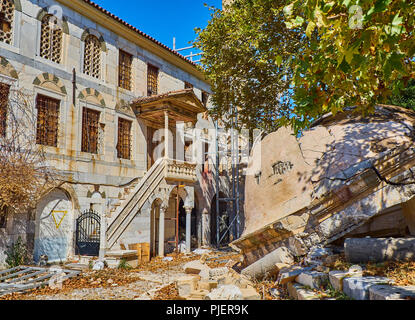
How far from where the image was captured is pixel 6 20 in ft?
38.2

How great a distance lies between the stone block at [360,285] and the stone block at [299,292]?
0.43 metres

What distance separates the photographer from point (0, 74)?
11.2 meters

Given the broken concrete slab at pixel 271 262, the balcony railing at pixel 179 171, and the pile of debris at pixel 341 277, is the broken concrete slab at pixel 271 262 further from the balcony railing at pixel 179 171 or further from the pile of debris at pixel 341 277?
the balcony railing at pixel 179 171

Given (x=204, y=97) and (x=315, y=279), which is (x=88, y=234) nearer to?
(x=315, y=279)

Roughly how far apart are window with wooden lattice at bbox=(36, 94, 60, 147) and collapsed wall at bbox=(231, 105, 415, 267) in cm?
841

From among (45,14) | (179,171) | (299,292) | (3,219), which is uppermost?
(45,14)

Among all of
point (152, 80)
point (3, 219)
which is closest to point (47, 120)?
point (3, 219)

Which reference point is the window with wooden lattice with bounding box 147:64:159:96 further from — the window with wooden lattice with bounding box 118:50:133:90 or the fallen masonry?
the fallen masonry

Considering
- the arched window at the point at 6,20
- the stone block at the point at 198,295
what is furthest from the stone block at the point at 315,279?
the arched window at the point at 6,20

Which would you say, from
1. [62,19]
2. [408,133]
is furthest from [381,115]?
[62,19]

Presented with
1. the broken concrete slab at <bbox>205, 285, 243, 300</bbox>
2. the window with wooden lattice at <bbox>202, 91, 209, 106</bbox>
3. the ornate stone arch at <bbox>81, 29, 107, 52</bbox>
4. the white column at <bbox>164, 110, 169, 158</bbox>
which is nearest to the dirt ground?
the broken concrete slab at <bbox>205, 285, 243, 300</bbox>

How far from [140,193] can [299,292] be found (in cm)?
968

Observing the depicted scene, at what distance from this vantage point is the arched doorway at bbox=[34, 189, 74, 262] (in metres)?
11.9
